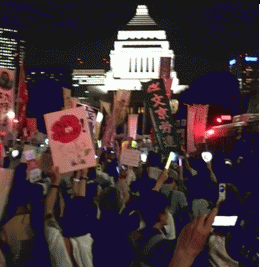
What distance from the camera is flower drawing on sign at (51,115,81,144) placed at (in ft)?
19.7

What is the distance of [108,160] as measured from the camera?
865 cm

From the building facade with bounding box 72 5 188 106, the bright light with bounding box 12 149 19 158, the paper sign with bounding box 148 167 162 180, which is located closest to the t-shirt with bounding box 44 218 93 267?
the paper sign with bounding box 148 167 162 180

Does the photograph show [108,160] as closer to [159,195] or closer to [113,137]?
[113,137]

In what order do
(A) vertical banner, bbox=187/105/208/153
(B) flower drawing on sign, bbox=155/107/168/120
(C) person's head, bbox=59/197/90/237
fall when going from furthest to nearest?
(A) vertical banner, bbox=187/105/208/153 < (B) flower drawing on sign, bbox=155/107/168/120 < (C) person's head, bbox=59/197/90/237

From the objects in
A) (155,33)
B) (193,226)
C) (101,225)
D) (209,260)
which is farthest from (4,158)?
(155,33)

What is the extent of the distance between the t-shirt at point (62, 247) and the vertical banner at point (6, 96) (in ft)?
12.4

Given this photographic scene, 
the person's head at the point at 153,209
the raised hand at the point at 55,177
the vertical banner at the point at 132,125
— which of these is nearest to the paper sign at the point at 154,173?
the person's head at the point at 153,209

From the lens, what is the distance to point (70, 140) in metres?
6.03

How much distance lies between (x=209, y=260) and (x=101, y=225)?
1.05 meters

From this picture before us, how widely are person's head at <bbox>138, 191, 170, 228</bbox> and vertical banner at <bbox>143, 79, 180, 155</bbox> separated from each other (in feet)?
8.04

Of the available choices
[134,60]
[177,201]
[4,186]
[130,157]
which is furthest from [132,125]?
[134,60]

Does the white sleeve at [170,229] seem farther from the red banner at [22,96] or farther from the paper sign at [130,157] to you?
the red banner at [22,96]

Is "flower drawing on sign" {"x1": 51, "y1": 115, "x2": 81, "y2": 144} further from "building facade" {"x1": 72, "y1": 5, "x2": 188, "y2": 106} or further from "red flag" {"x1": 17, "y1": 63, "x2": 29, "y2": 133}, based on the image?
"building facade" {"x1": 72, "y1": 5, "x2": 188, "y2": 106}

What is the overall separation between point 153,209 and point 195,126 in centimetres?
721
